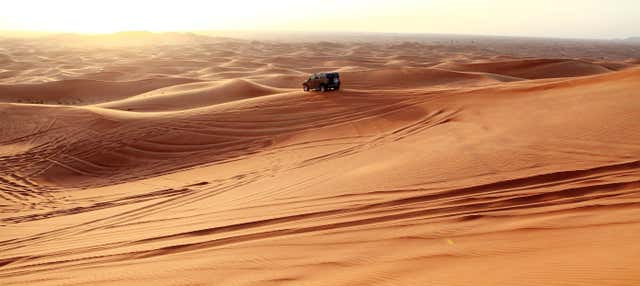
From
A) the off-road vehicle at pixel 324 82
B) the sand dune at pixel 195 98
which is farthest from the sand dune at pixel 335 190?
the sand dune at pixel 195 98

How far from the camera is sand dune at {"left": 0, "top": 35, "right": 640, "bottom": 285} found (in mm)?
4242

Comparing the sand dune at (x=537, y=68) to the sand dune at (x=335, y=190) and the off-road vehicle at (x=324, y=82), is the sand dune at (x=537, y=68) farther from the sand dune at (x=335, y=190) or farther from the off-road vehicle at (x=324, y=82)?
the sand dune at (x=335, y=190)

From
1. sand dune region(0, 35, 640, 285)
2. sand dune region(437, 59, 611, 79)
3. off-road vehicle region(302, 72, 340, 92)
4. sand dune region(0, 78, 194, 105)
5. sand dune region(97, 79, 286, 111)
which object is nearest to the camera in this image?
sand dune region(0, 35, 640, 285)

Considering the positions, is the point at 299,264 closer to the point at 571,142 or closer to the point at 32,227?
the point at 32,227

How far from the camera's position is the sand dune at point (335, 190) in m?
4.24

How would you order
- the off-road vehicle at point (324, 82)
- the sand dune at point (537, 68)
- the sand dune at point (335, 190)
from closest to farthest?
the sand dune at point (335, 190) → the off-road vehicle at point (324, 82) → the sand dune at point (537, 68)

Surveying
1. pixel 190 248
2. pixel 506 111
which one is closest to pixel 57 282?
pixel 190 248

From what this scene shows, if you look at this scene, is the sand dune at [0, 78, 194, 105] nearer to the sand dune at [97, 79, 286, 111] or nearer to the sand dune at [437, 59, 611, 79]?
the sand dune at [97, 79, 286, 111]

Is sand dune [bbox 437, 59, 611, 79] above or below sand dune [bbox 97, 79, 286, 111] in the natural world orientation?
above

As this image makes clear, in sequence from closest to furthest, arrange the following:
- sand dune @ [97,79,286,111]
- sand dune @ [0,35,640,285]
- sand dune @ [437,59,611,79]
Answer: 1. sand dune @ [0,35,640,285]
2. sand dune @ [97,79,286,111]
3. sand dune @ [437,59,611,79]

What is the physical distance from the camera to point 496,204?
5527 millimetres

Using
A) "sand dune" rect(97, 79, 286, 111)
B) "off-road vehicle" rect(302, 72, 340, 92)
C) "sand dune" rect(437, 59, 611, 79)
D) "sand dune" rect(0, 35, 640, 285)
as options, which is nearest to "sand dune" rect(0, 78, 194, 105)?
"sand dune" rect(97, 79, 286, 111)

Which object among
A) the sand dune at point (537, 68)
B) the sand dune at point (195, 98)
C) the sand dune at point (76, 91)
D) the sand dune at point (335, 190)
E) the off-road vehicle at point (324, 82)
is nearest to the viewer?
the sand dune at point (335, 190)

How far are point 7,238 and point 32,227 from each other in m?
Result: 0.45
